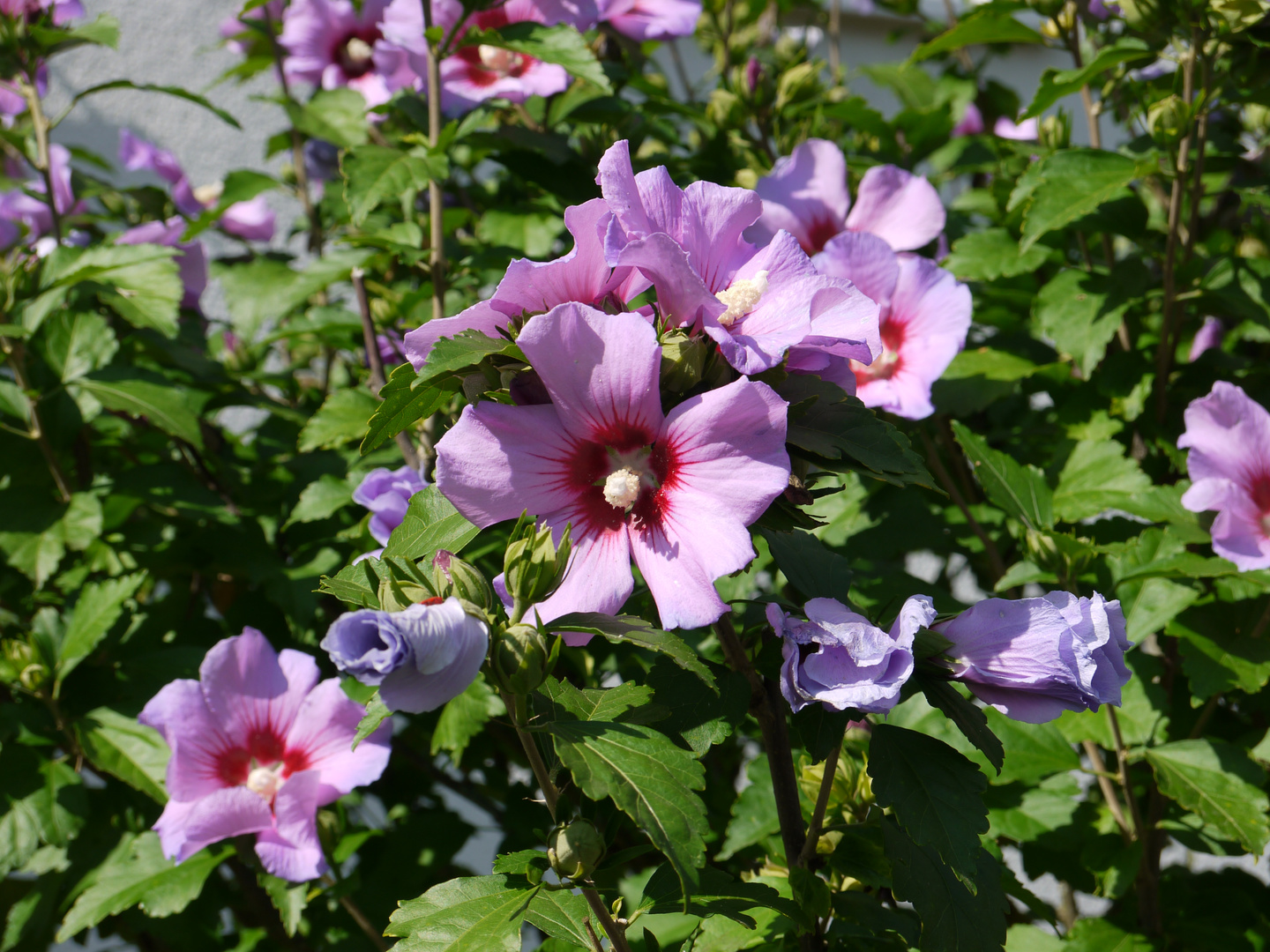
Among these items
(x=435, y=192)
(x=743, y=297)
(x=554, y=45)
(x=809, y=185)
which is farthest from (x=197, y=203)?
(x=743, y=297)

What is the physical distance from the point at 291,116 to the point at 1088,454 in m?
1.46

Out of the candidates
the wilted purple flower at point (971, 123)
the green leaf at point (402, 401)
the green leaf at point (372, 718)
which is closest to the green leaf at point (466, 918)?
the green leaf at point (372, 718)

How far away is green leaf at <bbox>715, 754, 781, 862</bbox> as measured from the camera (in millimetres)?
1191

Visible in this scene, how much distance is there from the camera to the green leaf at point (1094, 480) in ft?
4.42

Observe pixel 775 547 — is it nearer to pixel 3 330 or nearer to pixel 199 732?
pixel 199 732

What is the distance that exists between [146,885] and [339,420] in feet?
2.22

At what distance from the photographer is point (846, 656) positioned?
74 centimetres

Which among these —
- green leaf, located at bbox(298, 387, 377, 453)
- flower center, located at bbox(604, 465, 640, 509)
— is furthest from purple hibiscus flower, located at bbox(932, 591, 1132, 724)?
green leaf, located at bbox(298, 387, 377, 453)

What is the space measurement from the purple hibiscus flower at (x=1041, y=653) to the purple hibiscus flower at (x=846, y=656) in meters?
0.05

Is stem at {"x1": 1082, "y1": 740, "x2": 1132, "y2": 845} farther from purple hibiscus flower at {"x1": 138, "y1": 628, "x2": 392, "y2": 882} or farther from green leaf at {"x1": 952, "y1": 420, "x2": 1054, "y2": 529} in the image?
purple hibiscus flower at {"x1": 138, "y1": 628, "x2": 392, "y2": 882}

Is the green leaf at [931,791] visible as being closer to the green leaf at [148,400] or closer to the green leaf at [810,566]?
the green leaf at [810,566]

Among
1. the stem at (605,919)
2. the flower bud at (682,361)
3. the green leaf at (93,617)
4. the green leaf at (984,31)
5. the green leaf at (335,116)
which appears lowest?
the green leaf at (93,617)

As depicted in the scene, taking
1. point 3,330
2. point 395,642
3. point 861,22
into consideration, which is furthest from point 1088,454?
point 861,22

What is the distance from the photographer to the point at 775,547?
92cm
